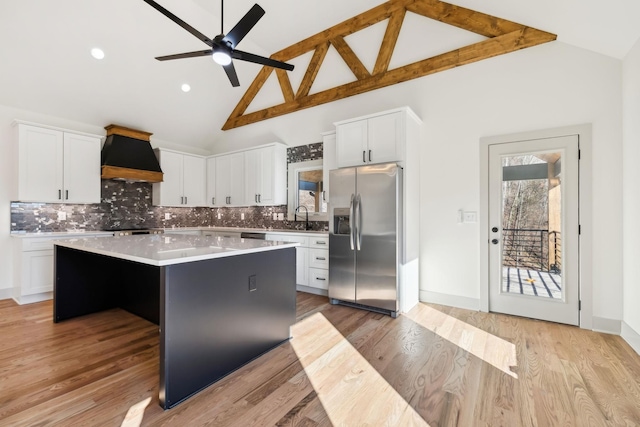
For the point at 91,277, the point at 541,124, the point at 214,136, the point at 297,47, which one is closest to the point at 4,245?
the point at 91,277

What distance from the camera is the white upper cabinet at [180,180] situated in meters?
5.73

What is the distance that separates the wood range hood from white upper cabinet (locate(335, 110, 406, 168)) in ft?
11.7

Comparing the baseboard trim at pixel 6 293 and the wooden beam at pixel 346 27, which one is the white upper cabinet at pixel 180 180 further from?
the wooden beam at pixel 346 27

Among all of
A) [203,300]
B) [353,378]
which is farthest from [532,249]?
[203,300]

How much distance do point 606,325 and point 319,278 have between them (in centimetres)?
316

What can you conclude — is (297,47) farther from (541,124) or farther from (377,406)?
(377,406)

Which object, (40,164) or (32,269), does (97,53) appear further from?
(32,269)

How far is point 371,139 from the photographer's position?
149 inches

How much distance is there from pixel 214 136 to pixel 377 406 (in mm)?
6220

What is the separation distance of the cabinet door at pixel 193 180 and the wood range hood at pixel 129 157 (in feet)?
2.03

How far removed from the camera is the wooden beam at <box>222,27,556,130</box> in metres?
3.23

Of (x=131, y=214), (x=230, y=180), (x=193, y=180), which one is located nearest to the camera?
(x=131, y=214)

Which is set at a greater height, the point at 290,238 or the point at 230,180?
the point at 230,180

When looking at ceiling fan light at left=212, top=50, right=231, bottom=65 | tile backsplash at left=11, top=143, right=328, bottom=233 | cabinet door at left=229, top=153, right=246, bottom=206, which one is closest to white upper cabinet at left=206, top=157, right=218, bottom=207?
tile backsplash at left=11, top=143, right=328, bottom=233
